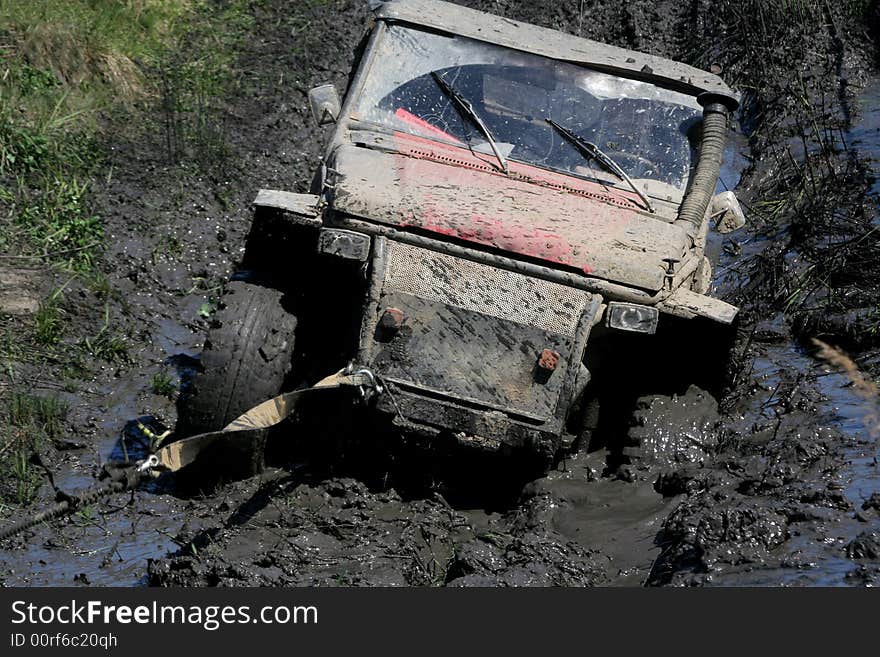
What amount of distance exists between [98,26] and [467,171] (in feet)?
12.8

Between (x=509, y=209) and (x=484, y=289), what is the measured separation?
429mm

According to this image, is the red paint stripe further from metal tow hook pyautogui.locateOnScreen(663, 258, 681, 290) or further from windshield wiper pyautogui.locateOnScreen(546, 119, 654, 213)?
metal tow hook pyautogui.locateOnScreen(663, 258, 681, 290)

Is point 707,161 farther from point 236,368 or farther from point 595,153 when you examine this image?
point 236,368

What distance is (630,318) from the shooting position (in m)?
5.29

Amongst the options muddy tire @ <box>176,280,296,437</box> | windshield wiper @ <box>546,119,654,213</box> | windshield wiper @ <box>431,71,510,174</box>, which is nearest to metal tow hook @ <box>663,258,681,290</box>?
windshield wiper @ <box>546,119,654,213</box>

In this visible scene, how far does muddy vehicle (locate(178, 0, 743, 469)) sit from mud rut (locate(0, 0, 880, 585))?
1.04ft

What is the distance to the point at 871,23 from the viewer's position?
11438 millimetres

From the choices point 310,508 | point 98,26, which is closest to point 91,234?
point 98,26

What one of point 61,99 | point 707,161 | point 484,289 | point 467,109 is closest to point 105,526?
point 484,289

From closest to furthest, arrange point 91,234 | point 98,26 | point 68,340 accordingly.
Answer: point 68,340 → point 91,234 → point 98,26

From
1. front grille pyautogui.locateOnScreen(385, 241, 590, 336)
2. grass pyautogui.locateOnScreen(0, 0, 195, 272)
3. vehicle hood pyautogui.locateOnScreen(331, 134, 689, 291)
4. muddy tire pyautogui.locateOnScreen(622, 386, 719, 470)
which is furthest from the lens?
grass pyautogui.locateOnScreen(0, 0, 195, 272)

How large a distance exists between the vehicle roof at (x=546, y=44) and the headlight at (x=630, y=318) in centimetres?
176

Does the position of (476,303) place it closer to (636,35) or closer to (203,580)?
(203,580)

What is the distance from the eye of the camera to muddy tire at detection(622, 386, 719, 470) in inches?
224
